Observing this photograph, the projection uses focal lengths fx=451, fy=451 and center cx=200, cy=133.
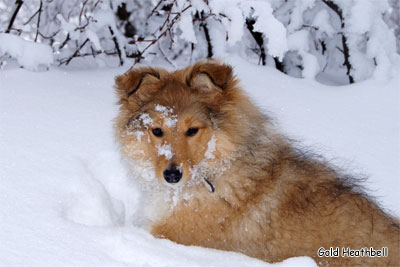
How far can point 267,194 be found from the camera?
3.50 metres

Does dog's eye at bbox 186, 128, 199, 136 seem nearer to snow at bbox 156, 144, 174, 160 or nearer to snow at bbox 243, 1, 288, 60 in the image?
snow at bbox 156, 144, 174, 160

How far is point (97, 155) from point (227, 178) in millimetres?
1600

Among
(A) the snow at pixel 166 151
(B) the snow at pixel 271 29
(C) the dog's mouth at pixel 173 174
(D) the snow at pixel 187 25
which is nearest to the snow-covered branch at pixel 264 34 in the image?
(D) the snow at pixel 187 25

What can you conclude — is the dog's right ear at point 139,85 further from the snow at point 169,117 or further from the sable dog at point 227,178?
the snow at point 169,117

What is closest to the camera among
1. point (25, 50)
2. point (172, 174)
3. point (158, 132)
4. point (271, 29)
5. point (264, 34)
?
point (172, 174)

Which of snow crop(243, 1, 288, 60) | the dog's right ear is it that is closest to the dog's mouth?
the dog's right ear

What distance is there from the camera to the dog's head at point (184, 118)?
344 centimetres

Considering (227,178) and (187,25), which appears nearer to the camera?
(227,178)

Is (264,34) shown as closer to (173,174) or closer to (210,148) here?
(210,148)

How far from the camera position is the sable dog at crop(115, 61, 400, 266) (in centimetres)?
330

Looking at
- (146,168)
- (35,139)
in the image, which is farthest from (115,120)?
(35,139)

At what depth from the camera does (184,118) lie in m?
3.44

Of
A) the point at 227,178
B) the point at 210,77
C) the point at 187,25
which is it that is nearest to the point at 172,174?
the point at 227,178

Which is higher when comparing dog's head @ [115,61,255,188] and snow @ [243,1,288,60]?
snow @ [243,1,288,60]
